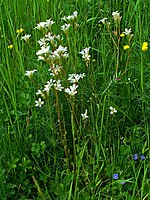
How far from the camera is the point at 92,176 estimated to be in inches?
73.5

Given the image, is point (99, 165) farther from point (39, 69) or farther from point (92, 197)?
point (39, 69)

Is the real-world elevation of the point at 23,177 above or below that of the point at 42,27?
below

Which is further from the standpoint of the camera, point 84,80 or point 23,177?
point 84,80

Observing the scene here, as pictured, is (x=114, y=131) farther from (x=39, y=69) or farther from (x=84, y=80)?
(x=39, y=69)

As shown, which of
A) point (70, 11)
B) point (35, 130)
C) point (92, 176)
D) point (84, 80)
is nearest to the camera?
point (92, 176)

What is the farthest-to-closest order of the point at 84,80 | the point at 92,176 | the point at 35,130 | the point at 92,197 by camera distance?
the point at 84,80
the point at 35,130
the point at 92,176
the point at 92,197

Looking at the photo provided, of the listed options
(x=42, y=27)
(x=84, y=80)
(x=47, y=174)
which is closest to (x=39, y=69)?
(x=84, y=80)

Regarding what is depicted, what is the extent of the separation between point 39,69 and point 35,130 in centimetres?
33


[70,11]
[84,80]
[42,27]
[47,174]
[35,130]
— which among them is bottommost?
[47,174]

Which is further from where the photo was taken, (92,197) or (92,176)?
(92,176)

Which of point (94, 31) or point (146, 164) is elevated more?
point (94, 31)

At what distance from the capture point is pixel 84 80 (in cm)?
217

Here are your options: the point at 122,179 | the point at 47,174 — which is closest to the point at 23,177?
the point at 47,174

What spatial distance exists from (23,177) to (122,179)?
42 centimetres
